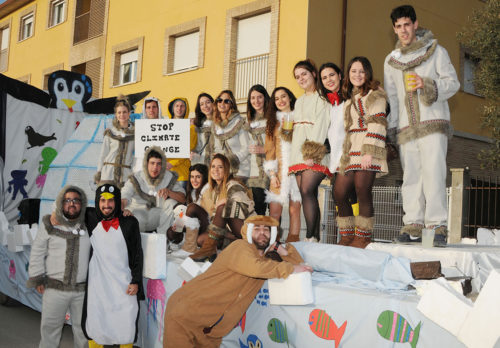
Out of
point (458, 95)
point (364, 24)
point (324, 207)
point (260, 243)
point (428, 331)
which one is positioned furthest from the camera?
point (458, 95)

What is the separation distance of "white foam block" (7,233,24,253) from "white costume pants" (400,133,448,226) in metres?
4.65

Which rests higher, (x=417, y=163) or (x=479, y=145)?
(x=479, y=145)

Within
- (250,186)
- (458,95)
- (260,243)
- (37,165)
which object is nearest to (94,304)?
(260,243)

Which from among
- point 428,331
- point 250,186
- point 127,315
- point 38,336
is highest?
point 250,186

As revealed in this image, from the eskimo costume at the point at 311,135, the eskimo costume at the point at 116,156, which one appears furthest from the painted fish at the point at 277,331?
the eskimo costume at the point at 116,156

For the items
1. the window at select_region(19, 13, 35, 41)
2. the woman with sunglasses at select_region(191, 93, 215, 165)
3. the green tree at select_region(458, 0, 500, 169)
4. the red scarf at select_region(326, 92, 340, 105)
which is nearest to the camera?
the red scarf at select_region(326, 92, 340, 105)

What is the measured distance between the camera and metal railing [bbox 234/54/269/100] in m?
12.1

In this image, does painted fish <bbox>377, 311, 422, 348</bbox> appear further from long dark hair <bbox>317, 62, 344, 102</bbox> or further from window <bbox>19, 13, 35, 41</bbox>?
window <bbox>19, 13, 35, 41</bbox>

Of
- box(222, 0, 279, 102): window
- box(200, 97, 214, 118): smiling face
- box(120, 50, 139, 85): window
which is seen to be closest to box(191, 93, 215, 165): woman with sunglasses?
box(200, 97, 214, 118): smiling face

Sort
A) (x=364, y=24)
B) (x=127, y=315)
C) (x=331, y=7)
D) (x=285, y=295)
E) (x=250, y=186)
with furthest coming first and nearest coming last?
(x=364, y=24) → (x=331, y=7) → (x=250, y=186) → (x=127, y=315) → (x=285, y=295)

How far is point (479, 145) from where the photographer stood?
15.0 metres

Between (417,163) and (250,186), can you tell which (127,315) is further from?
(417,163)

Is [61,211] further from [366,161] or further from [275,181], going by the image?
[366,161]

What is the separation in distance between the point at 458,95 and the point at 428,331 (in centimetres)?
1289
